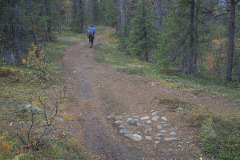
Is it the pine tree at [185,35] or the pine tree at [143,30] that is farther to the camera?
the pine tree at [143,30]

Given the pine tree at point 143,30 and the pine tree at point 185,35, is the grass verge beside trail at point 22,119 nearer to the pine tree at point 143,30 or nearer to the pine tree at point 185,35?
the pine tree at point 185,35

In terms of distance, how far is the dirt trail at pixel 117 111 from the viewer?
5122 mm

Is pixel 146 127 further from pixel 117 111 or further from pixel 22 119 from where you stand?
pixel 22 119

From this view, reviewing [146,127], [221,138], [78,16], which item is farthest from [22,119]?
[78,16]

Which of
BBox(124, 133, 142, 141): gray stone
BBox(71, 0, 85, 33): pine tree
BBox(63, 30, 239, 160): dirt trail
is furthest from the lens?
BBox(71, 0, 85, 33): pine tree

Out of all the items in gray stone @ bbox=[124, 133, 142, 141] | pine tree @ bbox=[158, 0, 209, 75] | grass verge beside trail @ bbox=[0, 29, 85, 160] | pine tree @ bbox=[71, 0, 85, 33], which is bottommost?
gray stone @ bbox=[124, 133, 142, 141]

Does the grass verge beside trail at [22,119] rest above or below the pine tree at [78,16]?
below

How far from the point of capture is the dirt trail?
5.12 meters

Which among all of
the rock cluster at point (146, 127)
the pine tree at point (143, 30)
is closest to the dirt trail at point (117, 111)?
the rock cluster at point (146, 127)

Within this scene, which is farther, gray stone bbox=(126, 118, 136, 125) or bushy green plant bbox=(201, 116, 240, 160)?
gray stone bbox=(126, 118, 136, 125)

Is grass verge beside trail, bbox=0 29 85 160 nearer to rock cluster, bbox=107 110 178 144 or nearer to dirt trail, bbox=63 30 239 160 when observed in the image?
dirt trail, bbox=63 30 239 160

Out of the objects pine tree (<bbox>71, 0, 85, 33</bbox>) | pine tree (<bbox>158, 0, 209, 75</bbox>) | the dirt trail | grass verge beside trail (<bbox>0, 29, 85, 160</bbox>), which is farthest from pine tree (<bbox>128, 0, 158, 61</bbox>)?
pine tree (<bbox>71, 0, 85, 33</bbox>)

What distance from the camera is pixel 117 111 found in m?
7.56

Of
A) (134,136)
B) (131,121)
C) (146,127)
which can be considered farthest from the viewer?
(131,121)
